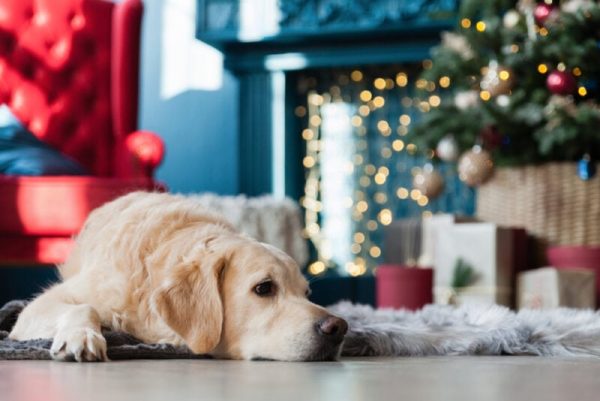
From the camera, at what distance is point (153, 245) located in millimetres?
1673

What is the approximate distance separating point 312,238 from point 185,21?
1487 millimetres

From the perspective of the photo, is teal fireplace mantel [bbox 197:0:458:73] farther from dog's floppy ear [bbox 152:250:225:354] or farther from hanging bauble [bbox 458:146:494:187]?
dog's floppy ear [bbox 152:250:225:354]

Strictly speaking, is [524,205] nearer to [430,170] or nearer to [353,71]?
[430,170]

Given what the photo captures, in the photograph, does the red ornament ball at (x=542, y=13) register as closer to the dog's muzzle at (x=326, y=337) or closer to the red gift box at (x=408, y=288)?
the red gift box at (x=408, y=288)

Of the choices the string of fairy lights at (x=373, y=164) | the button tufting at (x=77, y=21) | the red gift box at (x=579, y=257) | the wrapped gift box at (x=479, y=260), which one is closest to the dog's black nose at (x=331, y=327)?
the wrapped gift box at (x=479, y=260)

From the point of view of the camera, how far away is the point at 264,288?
1.57m

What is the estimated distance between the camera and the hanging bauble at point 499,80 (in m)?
3.91

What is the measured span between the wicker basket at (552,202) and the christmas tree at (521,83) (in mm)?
67

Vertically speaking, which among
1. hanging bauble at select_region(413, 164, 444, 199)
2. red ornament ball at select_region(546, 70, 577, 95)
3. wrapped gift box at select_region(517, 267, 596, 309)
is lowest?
wrapped gift box at select_region(517, 267, 596, 309)

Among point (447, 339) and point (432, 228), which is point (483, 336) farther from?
point (432, 228)

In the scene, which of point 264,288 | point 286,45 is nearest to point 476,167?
A: point 286,45

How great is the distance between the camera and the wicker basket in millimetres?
3869

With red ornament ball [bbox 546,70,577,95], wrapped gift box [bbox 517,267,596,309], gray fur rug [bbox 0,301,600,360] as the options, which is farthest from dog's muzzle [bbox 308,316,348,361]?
red ornament ball [bbox 546,70,577,95]

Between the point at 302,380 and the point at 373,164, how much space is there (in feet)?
14.4
